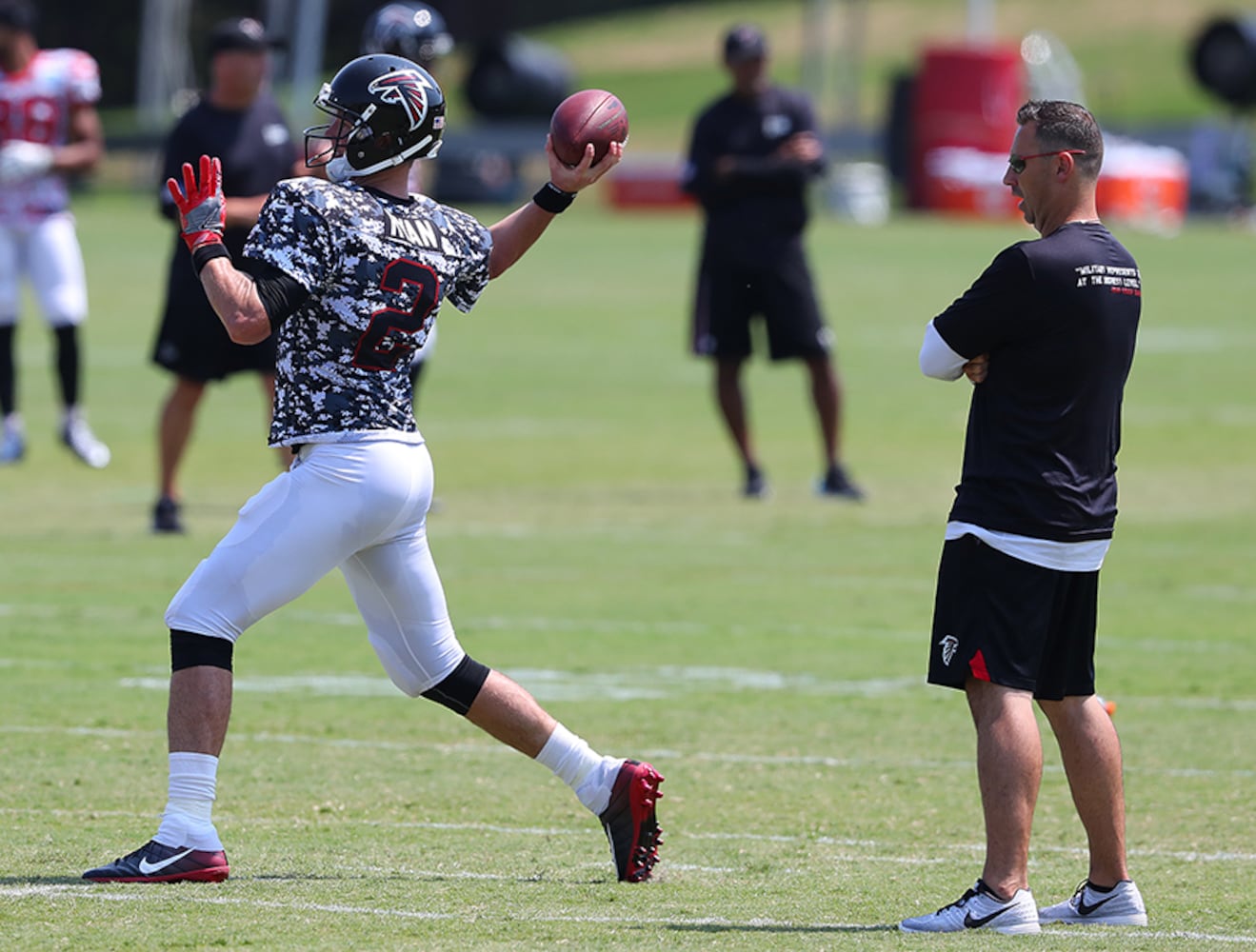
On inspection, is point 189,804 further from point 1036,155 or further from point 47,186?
point 47,186

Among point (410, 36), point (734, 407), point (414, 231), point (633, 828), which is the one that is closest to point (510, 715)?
point (633, 828)

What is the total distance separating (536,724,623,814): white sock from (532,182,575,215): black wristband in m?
1.44

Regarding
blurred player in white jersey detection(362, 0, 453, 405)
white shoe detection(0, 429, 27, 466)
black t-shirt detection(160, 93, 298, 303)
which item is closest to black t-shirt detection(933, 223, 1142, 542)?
blurred player in white jersey detection(362, 0, 453, 405)

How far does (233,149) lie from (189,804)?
667 cm

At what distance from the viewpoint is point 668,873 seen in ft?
20.3

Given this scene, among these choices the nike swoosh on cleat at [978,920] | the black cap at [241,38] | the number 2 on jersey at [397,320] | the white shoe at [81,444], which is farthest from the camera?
the white shoe at [81,444]

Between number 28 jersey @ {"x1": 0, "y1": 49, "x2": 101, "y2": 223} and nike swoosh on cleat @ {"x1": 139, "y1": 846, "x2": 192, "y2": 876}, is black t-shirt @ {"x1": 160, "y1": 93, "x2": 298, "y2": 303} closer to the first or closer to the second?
number 28 jersey @ {"x1": 0, "y1": 49, "x2": 101, "y2": 223}

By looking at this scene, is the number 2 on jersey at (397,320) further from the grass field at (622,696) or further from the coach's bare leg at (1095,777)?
the coach's bare leg at (1095,777)

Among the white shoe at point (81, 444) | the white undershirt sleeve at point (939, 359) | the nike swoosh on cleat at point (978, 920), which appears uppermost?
the white undershirt sleeve at point (939, 359)

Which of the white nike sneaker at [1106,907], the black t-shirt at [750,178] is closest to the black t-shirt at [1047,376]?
the white nike sneaker at [1106,907]

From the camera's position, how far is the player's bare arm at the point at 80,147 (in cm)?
1431

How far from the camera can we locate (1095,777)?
571 cm

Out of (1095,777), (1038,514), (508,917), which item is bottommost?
(508,917)

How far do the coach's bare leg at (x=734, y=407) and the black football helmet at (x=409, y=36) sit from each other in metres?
3.22
